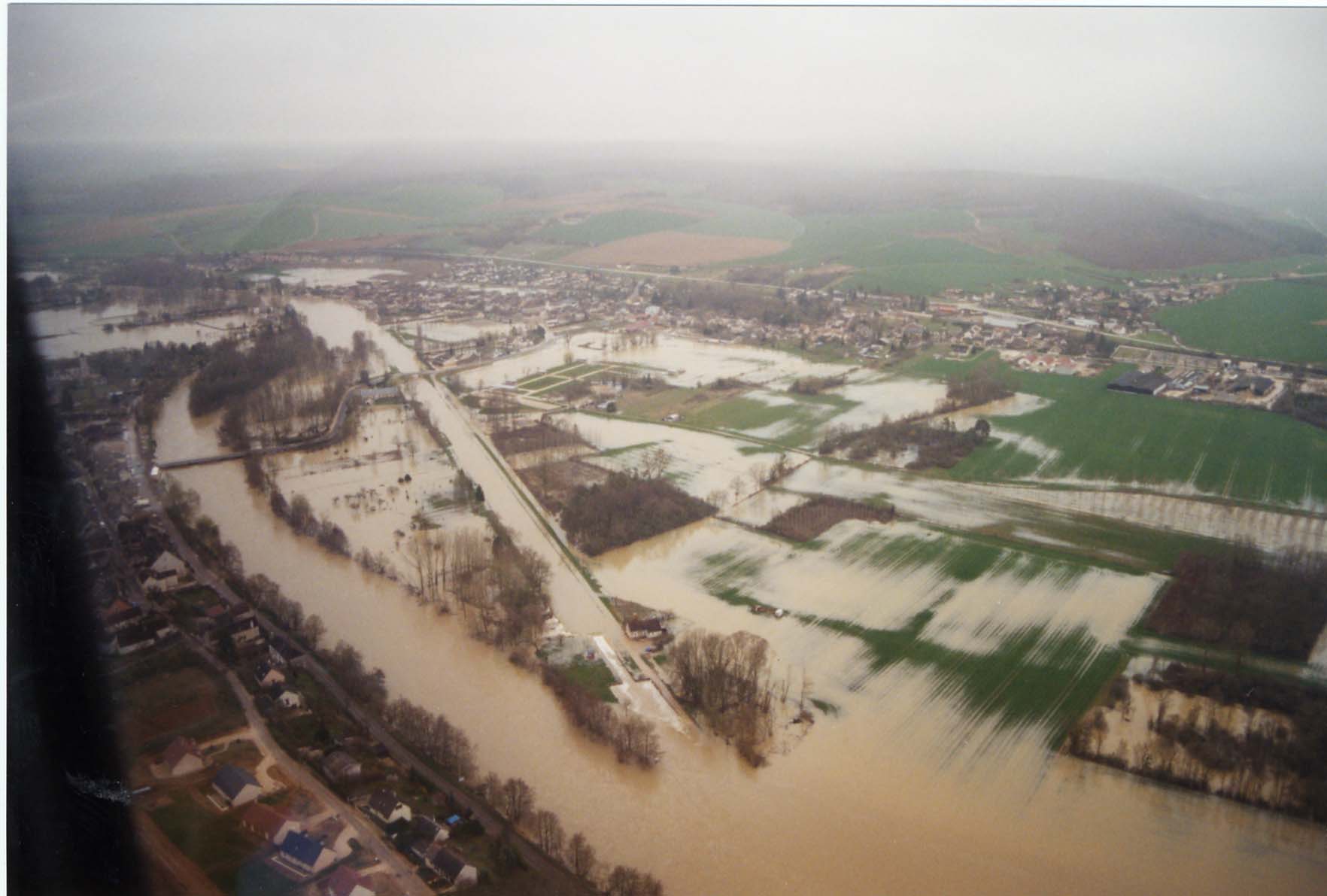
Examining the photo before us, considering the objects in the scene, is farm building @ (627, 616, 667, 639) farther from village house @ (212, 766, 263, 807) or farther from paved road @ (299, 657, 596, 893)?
village house @ (212, 766, 263, 807)

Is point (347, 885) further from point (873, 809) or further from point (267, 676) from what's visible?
point (873, 809)

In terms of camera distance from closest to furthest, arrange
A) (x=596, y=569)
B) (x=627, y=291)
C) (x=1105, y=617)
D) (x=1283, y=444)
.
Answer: (x=1105, y=617) < (x=596, y=569) < (x=1283, y=444) < (x=627, y=291)

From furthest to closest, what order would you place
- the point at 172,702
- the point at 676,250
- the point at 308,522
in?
the point at 676,250, the point at 308,522, the point at 172,702

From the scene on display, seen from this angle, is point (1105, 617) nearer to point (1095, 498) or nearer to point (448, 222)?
point (1095, 498)

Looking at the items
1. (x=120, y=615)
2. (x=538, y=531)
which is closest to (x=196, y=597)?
(x=120, y=615)

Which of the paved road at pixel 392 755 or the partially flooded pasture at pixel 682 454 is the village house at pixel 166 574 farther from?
the partially flooded pasture at pixel 682 454

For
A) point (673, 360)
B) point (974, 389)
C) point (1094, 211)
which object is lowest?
point (974, 389)

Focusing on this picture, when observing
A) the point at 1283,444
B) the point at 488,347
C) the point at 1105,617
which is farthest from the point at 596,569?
the point at 1283,444
